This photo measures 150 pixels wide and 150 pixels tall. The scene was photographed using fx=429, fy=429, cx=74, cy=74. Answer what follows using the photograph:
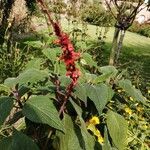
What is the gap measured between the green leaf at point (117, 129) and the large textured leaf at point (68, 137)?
0.19 m

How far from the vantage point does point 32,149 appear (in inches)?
69.7

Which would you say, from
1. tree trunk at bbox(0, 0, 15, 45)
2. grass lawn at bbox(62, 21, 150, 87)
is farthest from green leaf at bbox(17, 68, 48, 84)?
tree trunk at bbox(0, 0, 15, 45)

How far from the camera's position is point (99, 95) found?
74.3 inches

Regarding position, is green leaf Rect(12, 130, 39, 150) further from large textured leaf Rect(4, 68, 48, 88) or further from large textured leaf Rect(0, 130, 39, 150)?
large textured leaf Rect(4, 68, 48, 88)

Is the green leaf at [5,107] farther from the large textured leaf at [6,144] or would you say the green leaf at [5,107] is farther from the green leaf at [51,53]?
the green leaf at [51,53]

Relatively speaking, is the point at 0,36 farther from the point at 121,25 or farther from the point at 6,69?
the point at 121,25

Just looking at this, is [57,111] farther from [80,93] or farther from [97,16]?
[97,16]

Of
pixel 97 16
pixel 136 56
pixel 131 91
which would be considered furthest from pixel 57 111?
pixel 136 56

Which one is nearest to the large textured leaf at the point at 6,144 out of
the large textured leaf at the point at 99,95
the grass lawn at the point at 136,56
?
the large textured leaf at the point at 99,95

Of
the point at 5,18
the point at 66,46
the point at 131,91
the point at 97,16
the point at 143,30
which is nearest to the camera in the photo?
the point at 66,46

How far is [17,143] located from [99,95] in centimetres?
41

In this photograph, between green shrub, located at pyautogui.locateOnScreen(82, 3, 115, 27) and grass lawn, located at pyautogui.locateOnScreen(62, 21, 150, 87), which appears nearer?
green shrub, located at pyautogui.locateOnScreen(82, 3, 115, 27)

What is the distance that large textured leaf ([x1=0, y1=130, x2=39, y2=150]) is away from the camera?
5.75 feet

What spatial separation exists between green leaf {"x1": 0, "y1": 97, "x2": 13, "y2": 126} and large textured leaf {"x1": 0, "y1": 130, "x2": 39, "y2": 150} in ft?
0.45
